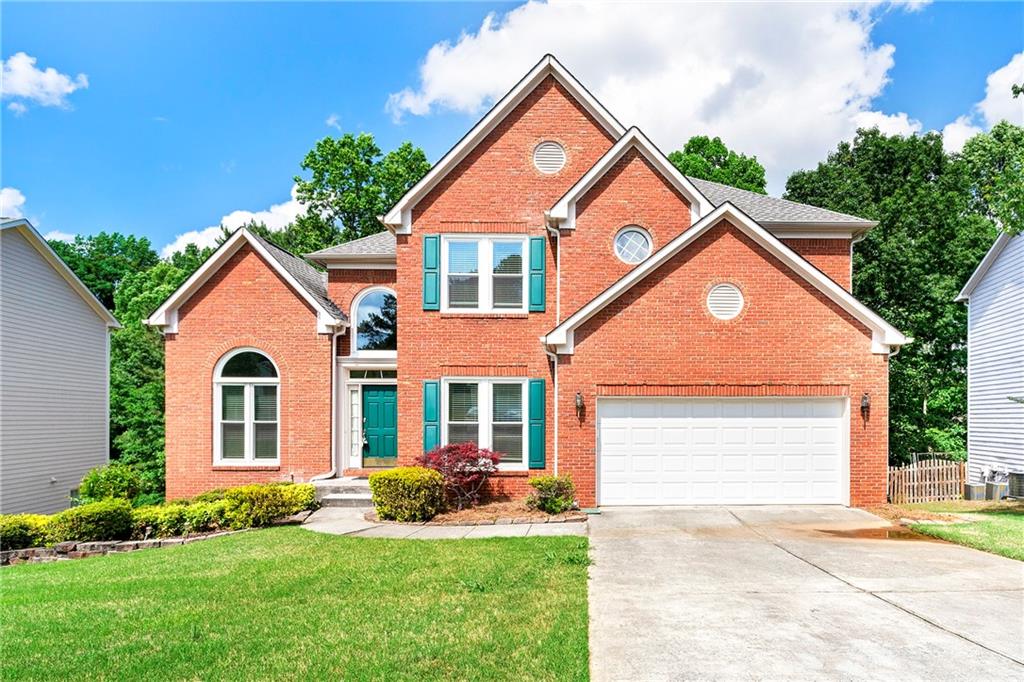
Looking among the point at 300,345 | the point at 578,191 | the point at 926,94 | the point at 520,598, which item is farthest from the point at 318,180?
the point at 520,598

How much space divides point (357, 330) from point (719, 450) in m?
9.25

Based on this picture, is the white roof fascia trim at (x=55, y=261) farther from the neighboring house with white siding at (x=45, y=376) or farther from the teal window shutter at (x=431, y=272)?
the teal window shutter at (x=431, y=272)

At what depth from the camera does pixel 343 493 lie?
46.9 feet

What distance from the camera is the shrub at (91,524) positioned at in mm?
11945

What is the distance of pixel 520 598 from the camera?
6.95 m

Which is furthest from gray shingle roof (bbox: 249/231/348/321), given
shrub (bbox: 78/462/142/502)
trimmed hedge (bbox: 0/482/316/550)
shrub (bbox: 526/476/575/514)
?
shrub (bbox: 526/476/575/514)

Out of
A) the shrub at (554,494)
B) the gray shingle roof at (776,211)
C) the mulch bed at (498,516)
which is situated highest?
the gray shingle roof at (776,211)

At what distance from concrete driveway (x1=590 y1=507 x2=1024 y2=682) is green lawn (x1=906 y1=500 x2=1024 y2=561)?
52cm

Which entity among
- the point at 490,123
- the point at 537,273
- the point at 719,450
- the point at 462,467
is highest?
the point at 490,123

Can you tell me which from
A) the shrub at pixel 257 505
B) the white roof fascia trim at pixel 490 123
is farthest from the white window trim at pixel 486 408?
the white roof fascia trim at pixel 490 123

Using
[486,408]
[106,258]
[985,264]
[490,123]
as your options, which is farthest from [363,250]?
[106,258]

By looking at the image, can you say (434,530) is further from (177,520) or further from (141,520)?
(141,520)

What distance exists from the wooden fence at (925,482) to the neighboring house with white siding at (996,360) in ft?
10.4

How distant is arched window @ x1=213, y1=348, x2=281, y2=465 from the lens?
15.7m
